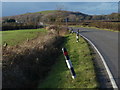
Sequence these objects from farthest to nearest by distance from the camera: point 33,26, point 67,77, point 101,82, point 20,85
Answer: point 33,26 < point 67,77 < point 20,85 < point 101,82

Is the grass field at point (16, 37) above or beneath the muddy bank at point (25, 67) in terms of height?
above

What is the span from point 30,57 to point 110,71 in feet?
13.1

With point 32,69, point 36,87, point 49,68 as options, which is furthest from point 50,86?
point 49,68

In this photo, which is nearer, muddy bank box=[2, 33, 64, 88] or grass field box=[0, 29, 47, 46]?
muddy bank box=[2, 33, 64, 88]

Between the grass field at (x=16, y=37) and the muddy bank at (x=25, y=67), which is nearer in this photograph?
the muddy bank at (x=25, y=67)

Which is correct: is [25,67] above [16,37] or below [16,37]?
below

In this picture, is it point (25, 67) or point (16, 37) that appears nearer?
point (25, 67)

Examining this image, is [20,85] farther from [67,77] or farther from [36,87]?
[67,77]

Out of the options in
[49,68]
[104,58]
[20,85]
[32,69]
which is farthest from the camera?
[104,58]

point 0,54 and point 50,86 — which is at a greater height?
point 0,54

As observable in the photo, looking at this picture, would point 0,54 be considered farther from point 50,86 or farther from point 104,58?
point 104,58

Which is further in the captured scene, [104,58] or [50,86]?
[104,58]

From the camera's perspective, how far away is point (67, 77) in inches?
299

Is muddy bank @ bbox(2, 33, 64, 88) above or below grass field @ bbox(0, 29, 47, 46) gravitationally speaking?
below
